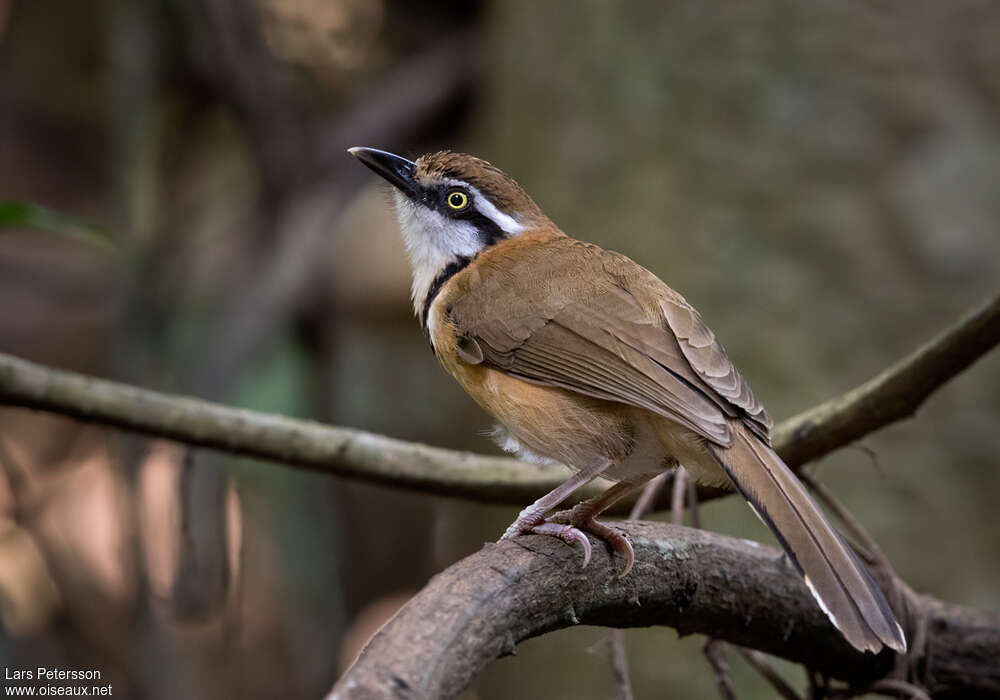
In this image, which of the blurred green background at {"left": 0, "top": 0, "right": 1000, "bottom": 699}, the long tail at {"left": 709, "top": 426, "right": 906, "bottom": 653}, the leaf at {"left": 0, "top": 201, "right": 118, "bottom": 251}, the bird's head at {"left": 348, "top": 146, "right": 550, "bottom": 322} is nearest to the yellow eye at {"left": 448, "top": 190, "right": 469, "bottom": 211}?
the bird's head at {"left": 348, "top": 146, "right": 550, "bottom": 322}

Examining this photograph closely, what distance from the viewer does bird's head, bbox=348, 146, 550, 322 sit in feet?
10.8

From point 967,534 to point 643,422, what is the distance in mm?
2861

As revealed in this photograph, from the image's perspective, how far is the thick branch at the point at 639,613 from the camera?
1.67m

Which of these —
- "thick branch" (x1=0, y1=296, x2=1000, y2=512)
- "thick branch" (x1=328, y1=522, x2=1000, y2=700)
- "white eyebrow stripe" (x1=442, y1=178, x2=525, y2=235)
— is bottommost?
"thick branch" (x1=328, y1=522, x2=1000, y2=700)

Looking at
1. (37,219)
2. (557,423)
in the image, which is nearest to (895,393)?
(557,423)

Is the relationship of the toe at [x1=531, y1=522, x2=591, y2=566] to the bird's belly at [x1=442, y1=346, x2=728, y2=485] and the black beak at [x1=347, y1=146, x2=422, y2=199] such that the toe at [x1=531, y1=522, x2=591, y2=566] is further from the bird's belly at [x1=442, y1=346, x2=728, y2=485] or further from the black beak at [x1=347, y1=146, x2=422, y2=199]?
the black beak at [x1=347, y1=146, x2=422, y2=199]

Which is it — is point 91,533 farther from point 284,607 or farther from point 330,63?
point 330,63

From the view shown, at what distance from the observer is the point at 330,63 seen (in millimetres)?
8531

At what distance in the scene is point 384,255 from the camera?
28.8 feet

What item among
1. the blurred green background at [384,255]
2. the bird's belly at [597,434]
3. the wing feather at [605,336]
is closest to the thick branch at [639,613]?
the bird's belly at [597,434]

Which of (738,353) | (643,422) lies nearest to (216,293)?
(738,353)

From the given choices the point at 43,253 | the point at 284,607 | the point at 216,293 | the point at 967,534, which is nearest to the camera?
the point at 967,534

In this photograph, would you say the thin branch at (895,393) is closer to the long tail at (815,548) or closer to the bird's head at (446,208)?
the long tail at (815,548)

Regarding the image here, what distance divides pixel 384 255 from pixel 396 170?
5.46 m
